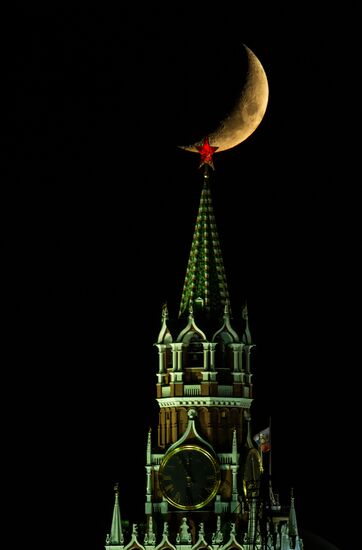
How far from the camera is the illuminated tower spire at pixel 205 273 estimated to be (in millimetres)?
169375

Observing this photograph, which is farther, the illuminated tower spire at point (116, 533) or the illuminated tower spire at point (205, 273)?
the illuminated tower spire at point (205, 273)

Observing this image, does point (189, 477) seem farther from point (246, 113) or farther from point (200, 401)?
point (246, 113)

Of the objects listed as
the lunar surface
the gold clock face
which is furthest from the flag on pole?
the lunar surface

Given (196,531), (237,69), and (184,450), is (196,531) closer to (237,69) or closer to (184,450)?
(184,450)

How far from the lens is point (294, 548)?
166 metres

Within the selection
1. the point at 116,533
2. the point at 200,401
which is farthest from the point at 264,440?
the point at 116,533

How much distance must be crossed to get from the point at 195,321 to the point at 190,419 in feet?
14.2

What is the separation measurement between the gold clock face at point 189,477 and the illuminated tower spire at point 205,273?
630cm

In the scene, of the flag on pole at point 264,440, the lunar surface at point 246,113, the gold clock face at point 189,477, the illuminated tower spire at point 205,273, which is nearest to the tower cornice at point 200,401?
the flag on pole at point 264,440

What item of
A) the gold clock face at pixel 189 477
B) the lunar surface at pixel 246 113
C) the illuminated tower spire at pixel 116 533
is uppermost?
the lunar surface at pixel 246 113

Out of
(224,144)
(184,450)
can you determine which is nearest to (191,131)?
(224,144)

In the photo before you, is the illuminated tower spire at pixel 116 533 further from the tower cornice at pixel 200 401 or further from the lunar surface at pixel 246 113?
the lunar surface at pixel 246 113

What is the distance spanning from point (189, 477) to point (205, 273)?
29.4 feet

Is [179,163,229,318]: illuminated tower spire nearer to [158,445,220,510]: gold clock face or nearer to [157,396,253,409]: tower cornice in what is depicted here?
[157,396,253,409]: tower cornice
